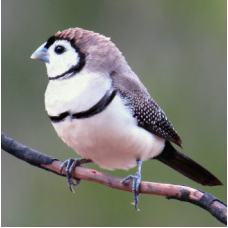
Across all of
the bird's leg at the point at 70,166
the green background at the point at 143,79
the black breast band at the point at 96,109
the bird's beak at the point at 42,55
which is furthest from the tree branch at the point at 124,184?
the green background at the point at 143,79

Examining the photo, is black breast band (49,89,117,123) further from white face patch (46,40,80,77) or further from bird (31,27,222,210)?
white face patch (46,40,80,77)

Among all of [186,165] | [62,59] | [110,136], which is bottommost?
[186,165]

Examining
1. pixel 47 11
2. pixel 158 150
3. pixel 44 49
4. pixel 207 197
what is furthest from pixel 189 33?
pixel 207 197

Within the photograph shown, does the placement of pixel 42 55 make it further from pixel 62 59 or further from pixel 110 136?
pixel 110 136

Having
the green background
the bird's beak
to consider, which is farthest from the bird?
the green background

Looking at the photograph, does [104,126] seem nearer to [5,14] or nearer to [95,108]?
[95,108]

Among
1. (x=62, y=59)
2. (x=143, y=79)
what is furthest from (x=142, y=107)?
(x=143, y=79)
